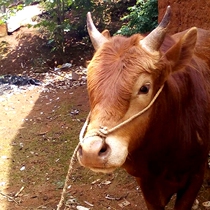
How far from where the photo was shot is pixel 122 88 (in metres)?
2.75

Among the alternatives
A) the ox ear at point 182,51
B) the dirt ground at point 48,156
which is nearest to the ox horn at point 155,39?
the ox ear at point 182,51

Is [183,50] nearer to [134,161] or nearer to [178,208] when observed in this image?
[134,161]

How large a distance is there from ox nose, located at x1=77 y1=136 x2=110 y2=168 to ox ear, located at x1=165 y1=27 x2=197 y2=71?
0.84 m

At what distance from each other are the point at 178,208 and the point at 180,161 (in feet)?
1.99

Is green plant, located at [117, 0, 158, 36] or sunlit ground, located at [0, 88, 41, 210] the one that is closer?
sunlit ground, located at [0, 88, 41, 210]

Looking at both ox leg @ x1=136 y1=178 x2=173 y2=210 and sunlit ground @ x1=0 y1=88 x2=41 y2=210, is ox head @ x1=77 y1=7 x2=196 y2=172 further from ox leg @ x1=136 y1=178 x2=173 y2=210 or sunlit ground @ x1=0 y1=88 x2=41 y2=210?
sunlit ground @ x1=0 y1=88 x2=41 y2=210

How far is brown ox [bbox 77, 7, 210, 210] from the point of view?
2716 mm

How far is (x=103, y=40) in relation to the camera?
10.6 ft

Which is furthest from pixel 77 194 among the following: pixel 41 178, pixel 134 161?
pixel 134 161

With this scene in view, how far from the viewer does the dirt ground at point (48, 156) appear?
4.85m

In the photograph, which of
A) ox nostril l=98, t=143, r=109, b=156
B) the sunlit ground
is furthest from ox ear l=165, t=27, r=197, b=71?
the sunlit ground

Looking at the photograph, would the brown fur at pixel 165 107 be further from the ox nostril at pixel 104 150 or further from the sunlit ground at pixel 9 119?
the sunlit ground at pixel 9 119

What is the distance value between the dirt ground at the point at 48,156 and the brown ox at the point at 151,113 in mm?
1057

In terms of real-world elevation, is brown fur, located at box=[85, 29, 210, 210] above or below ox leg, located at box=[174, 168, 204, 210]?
above
